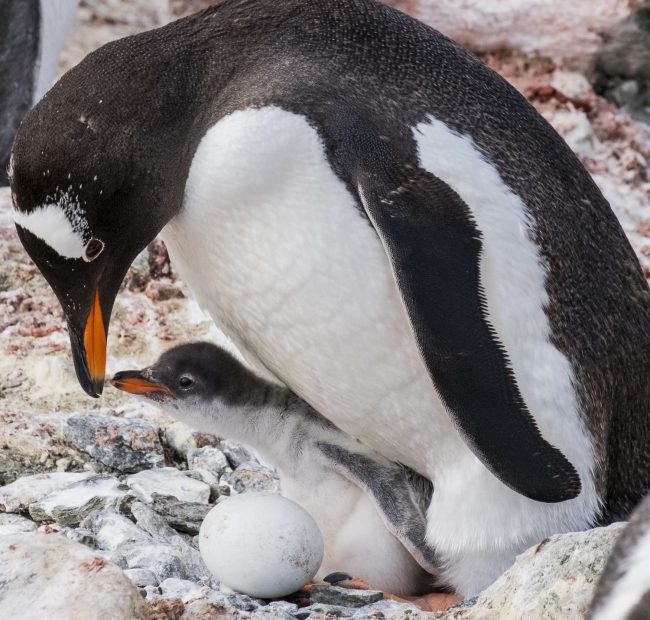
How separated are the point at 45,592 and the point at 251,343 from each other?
81 cm

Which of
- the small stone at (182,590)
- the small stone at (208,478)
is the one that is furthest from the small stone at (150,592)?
the small stone at (208,478)

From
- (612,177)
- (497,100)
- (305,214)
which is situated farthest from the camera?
(612,177)

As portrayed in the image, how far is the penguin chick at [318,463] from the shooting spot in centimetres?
266

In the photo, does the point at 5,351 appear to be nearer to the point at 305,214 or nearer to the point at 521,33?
the point at 305,214

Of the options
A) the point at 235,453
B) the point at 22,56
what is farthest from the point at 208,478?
the point at 22,56

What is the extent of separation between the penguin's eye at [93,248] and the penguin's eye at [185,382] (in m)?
0.53

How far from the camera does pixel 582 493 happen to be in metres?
2.50

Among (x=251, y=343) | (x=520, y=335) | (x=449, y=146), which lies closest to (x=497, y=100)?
(x=449, y=146)

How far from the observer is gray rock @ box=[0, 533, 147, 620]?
1947 millimetres

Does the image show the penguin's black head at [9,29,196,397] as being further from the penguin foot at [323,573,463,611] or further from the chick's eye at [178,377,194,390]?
the penguin foot at [323,573,463,611]

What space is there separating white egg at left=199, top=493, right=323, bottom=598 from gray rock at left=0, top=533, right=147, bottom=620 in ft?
1.22

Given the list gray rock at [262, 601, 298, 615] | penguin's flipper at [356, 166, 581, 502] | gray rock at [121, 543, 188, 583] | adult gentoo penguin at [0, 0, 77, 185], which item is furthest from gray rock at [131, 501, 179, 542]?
adult gentoo penguin at [0, 0, 77, 185]

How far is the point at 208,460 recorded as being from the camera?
3.08 metres

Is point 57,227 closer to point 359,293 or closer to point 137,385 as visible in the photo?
point 359,293
